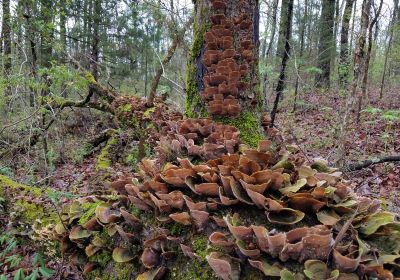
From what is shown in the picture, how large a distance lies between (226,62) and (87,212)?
1817 millimetres

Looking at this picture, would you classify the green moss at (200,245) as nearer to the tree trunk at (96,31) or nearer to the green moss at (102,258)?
the green moss at (102,258)

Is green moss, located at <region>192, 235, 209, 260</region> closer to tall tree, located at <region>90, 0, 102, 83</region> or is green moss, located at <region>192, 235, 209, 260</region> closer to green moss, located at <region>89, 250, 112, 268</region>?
green moss, located at <region>89, 250, 112, 268</region>

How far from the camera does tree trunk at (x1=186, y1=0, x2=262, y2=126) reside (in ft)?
10.0

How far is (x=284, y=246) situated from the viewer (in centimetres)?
169

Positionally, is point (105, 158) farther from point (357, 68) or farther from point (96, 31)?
point (96, 31)

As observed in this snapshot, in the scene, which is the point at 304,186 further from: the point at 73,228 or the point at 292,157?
the point at 73,228

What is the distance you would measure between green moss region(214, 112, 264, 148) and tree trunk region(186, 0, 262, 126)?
0.01 m

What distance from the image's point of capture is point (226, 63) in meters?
3.01

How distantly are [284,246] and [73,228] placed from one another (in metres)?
1.72

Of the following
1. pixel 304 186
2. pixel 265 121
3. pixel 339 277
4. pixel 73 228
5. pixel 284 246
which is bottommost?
pixel 73 228

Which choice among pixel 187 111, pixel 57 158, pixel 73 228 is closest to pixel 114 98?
pixel 57 158

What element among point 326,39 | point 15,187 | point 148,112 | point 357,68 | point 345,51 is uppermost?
point 326,39

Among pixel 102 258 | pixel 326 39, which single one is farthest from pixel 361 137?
pixel 326 39

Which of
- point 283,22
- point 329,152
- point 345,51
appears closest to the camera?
point 329,152
